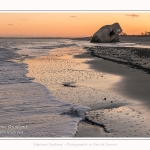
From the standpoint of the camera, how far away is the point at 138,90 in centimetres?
1135

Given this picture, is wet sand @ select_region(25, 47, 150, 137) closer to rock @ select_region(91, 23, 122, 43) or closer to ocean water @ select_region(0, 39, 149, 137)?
ocean water @ select_region(0, 39, 149, 137)

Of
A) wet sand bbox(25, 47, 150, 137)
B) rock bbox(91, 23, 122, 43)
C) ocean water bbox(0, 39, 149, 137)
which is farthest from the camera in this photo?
rock bbox(91, 23, 122, 43)

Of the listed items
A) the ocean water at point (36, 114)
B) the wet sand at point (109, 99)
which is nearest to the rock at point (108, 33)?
the wet sand at point (109, 99)

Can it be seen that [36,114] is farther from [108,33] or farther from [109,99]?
[108,33]

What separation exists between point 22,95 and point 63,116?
270cm

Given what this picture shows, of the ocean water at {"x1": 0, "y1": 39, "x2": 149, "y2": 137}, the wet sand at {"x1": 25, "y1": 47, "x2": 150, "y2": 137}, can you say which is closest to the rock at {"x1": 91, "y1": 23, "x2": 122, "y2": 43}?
the wet sand at {"x1": 25, "y1": 47, "x2": 150, "y2": 137}

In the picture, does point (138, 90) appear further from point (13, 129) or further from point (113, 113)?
point (13, 129)

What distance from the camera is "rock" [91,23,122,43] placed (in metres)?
58.0

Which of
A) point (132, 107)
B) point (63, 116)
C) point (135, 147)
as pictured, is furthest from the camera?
point (132, 107)

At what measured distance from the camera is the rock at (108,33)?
2285 inches

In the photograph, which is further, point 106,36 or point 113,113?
point 106,36

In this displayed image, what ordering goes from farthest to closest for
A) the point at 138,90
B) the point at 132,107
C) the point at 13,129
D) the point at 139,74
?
the point at 139,74 < the point at 138,90 < the point at 132,107 < the point at 13,129

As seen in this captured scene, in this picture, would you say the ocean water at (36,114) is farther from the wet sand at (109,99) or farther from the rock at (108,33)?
the rock at (108,33)

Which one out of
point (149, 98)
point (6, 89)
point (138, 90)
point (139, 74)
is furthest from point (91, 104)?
point (139, 74)
